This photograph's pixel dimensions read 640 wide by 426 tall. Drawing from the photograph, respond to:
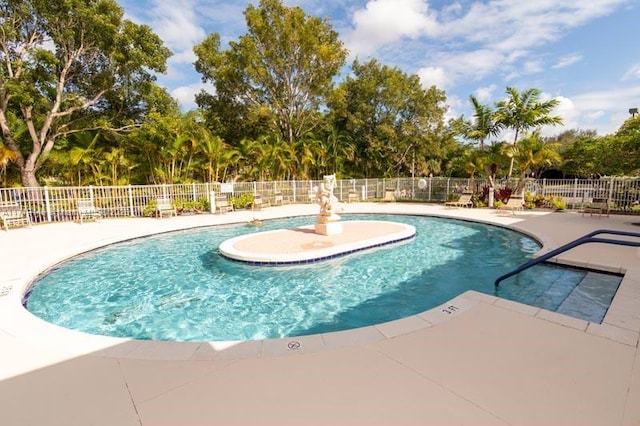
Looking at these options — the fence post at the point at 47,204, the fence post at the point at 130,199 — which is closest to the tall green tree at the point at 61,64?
the fence post at the point at 47,204

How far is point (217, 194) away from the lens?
53.5 feet

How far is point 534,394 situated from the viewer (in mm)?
2445

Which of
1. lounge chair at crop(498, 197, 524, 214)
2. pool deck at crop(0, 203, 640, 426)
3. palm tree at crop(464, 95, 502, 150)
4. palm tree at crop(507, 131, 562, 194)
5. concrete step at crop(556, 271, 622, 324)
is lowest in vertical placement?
concrete step at crop(556, 271, 622, 324)

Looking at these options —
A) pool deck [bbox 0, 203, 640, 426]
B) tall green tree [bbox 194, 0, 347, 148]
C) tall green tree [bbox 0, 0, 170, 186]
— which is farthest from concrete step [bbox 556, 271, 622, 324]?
tall green tree [bbox 194, 0, 347, 148]

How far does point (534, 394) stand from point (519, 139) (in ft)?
53.8

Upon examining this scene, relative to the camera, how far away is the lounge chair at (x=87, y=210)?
12.2 metres

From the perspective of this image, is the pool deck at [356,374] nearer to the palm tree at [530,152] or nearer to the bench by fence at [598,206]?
the bench by fence at [598,206]

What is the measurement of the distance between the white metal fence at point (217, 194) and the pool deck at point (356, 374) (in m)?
6.94

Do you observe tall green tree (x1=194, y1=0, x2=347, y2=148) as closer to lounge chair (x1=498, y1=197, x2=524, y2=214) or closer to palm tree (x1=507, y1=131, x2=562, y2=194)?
palm tree (x1=507, y1=131, x2=562, y2=194)

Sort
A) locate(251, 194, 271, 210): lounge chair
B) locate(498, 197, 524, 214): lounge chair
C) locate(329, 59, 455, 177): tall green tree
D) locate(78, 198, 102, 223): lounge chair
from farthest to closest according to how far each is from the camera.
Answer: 1. locate(329, 59, 455, 177): tall green tree
2. locate(251, 194, 271, 210): lounge chair
3. locate(498, 197, 524, 214): lounge chair
4. locate(78, 198, 102, 223): lounge chair

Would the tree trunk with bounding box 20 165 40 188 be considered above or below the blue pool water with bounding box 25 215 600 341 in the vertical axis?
above

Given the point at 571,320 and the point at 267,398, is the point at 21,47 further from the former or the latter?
the point at 571,320

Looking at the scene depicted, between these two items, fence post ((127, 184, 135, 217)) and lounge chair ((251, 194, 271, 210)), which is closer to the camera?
fence post ((127, 184, 135, 217))

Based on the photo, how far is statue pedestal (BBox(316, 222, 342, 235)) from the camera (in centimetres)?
928
